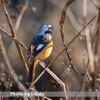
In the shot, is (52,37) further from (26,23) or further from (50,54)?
(26,23)

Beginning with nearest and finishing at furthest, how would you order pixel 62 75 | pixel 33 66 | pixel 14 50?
1. pixel 33 66
2. pixel 62 75
3. pixel 14 50

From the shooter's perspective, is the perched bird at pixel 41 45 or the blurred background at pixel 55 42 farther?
the blurred background at pixel 55 42

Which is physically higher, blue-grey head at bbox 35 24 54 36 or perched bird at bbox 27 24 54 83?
blue-grey head at bbox 35 24 54 36

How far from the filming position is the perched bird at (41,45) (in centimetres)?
182

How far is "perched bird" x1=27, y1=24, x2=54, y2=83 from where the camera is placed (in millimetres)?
1817

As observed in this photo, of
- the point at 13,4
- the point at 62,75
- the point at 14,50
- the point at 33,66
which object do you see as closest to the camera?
the point at 33,66

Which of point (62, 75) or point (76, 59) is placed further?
point (76, 59)

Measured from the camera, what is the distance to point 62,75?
2076mm

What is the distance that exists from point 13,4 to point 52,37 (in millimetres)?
953

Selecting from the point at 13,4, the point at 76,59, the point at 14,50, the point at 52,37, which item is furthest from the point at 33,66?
the point at 13,4

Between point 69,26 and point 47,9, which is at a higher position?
point 47,9

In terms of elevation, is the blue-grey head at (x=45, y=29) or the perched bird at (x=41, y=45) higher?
the blue-grey head at (x=45, y=29)

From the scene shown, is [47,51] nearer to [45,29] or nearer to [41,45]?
[41,45]

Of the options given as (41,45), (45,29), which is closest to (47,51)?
(41,45)
